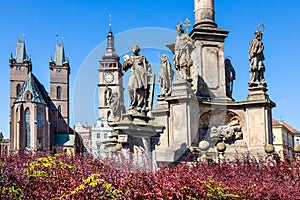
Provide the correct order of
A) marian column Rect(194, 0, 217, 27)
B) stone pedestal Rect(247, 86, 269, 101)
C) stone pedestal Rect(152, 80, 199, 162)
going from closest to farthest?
1. stone pedestal Rect(152, 80, 199, 162)
2. stone pedestal Rect(247, 86, 269, 101)
3. marian column Rect(194, 0, 217, 27)

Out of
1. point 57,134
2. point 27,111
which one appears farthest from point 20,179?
point 57,134

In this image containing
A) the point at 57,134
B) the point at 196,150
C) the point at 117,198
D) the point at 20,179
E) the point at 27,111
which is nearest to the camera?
the point at 117,198

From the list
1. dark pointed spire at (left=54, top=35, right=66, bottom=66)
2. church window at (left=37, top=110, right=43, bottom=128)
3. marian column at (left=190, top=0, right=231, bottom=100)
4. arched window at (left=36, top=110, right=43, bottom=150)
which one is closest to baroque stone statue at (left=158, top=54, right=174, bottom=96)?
marian column at (left=190, top=0, right=231, bottom=100)

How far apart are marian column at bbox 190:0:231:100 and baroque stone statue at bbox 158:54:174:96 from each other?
966 millimetres

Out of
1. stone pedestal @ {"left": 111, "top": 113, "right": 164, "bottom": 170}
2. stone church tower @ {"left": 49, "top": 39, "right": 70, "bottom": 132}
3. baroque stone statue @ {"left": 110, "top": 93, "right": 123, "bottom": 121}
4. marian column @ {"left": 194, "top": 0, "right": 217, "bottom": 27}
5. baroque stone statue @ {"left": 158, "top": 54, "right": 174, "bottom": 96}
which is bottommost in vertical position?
stone pedestal @ {"left": 111, "top": 113, "right": 164, "bottom": 170}

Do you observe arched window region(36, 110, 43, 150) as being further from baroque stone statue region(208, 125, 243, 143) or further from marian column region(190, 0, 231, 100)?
baroque stone statue region(208, 125, 243, 143)

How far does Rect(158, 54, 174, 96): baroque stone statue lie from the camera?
699 inches

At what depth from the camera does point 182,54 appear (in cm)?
1617

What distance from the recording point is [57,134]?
4705 inches

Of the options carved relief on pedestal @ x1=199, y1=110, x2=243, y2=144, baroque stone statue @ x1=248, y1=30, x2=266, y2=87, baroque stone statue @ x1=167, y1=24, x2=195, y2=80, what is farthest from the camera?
baroque stone statue @ x1=248, y1=30, x2=266, y2=87

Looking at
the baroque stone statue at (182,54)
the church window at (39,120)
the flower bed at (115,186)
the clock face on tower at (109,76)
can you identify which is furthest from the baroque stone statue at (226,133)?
the clock face on tower at (109,76)

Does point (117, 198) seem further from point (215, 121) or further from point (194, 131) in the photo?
point (215, 121)

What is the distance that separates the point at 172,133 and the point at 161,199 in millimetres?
10264

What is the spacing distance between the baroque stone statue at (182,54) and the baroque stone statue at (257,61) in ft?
8.14
